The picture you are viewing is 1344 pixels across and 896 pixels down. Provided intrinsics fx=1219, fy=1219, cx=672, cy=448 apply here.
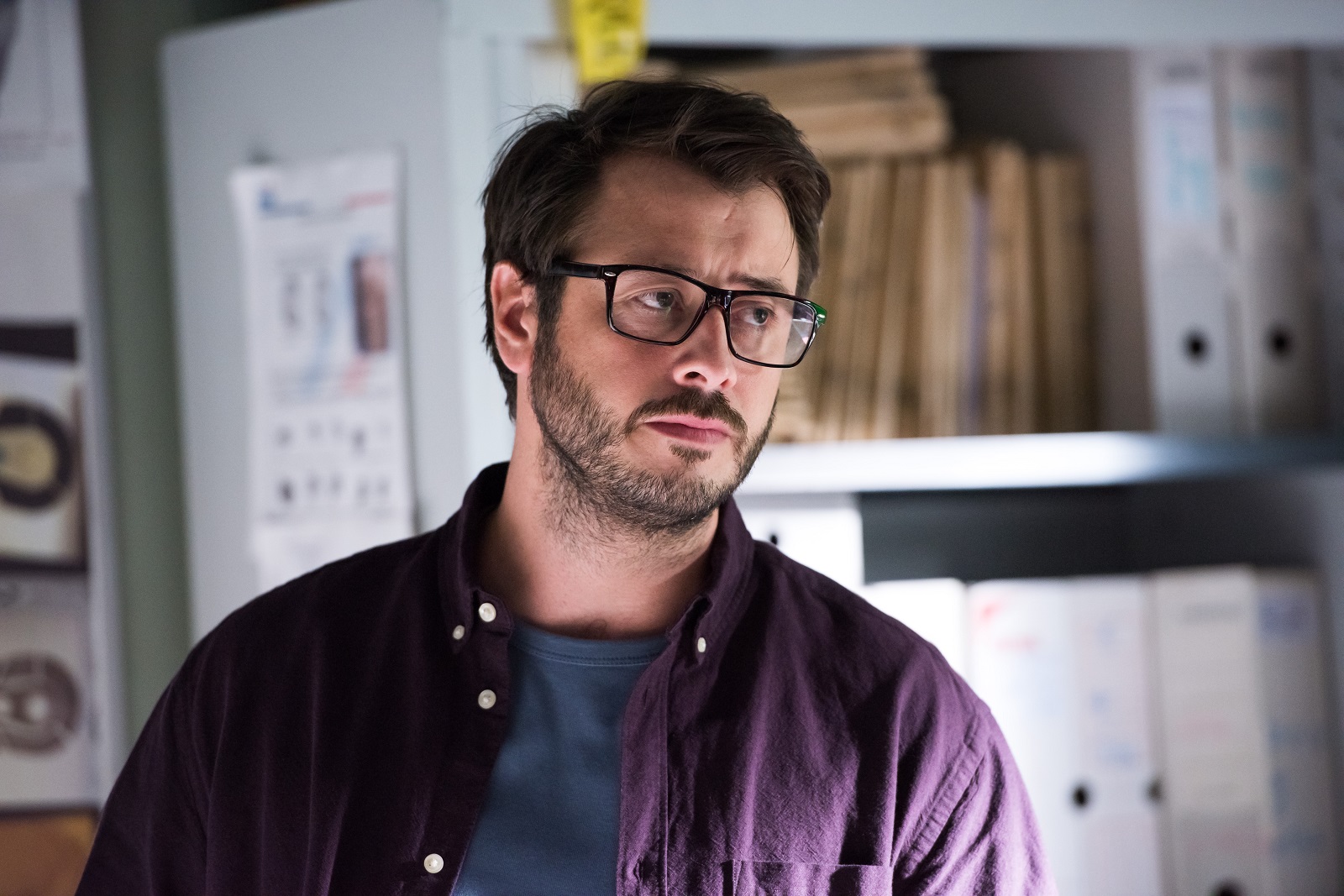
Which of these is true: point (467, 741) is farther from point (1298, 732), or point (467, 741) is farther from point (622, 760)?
point (1298, 732)

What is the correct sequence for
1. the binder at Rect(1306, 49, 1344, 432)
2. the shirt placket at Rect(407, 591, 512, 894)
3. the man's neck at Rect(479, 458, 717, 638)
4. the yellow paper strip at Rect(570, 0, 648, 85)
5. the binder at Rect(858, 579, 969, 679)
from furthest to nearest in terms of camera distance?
1. the binder at Rect(1306, 49, 1344, 432)
2. the binder at Rect(858, 579, 969, 679)
3. the yellow paper strip at Rect(570, 0, 648, 85)
4. the man's neck at Rect(479, 458, 717, 638)
5. the shirt placket at Rect(407, 591, 512, 894)

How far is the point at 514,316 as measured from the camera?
1155 millimetres

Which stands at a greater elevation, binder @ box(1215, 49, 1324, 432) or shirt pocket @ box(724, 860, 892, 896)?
binder @ box(1215, 49, 1324, 432)

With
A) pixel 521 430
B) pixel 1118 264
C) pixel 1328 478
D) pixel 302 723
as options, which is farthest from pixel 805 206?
pixel 1328 478

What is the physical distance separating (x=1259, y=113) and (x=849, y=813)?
104 cm

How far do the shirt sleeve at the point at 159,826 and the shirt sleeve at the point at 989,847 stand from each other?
1.99 ft

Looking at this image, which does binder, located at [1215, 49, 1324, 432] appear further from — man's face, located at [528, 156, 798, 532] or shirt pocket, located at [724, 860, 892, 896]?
shirt pocket, located at [724, 860, 892, 896]

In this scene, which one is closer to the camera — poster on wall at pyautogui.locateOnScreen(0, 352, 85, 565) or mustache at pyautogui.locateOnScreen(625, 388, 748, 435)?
mustache at pyautogui.locateOnScreen(625, 388, 748, 435)

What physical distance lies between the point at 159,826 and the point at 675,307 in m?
0.63

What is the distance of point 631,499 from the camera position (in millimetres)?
1032

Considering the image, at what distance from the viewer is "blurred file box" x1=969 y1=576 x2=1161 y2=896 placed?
4.56 feet

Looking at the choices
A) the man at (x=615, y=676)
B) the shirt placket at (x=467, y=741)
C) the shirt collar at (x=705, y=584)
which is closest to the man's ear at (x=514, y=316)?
the man at (x=615, y=676)

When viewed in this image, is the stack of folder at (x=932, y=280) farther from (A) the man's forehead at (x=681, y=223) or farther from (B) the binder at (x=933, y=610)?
(A) the man's forehead at (x=681, y=223)

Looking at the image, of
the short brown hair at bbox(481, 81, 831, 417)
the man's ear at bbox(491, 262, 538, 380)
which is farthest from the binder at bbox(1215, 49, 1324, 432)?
the man's ear at bbox(491, 262, 538, 380)
